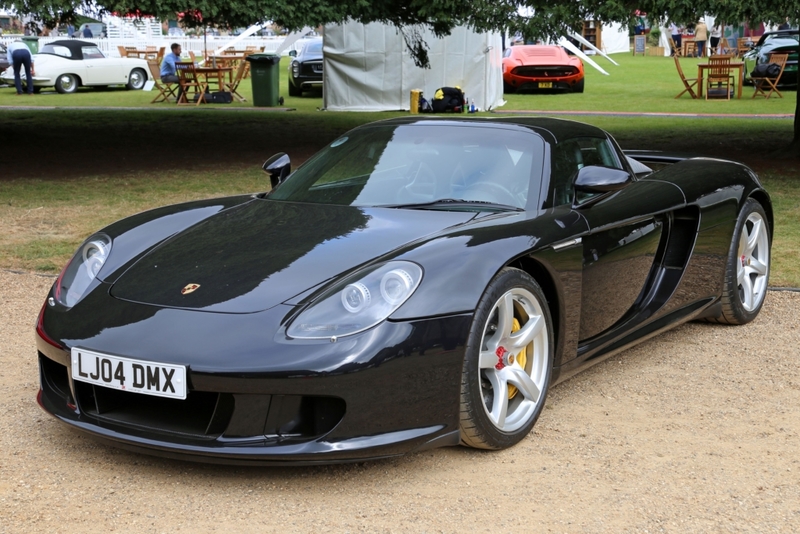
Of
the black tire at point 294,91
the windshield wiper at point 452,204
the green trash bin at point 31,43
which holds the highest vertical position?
the green trash bin at point 31,43

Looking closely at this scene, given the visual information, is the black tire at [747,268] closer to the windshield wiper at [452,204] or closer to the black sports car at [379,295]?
the black sports car at [379,295]

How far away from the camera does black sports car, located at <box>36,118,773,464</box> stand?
10.8ft

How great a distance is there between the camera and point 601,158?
4938 millimetres

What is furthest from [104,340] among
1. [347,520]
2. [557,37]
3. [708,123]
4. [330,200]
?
[708,123]

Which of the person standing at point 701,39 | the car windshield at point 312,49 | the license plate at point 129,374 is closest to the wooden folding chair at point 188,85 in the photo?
the car windshield at point 312,49

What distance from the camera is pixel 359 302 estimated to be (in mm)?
3441

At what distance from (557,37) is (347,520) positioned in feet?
29.4

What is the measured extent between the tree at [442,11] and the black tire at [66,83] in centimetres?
1776

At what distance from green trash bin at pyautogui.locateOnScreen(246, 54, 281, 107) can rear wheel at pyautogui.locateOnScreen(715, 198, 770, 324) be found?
727 inches

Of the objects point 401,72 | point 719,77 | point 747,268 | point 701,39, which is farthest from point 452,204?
point 701,39

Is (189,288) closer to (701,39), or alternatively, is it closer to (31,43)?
(31,43)

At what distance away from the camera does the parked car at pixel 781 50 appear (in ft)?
86.1

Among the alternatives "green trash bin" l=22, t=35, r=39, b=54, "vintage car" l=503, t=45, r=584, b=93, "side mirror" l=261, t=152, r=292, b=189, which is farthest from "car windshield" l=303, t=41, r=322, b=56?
"side mirror" l=261, t=152, r=292, b=189

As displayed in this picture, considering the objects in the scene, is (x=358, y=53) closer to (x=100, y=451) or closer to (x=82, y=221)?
(x=82, y=221)
